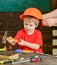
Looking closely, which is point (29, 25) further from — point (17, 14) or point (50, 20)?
point (17, 14)

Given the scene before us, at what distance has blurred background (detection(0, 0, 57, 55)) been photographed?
3.74m

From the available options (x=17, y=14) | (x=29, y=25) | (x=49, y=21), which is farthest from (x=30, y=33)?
(x=17, y=14)

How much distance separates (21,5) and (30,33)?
1.50m

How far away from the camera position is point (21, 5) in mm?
3771

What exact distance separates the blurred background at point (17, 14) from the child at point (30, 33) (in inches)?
55.7

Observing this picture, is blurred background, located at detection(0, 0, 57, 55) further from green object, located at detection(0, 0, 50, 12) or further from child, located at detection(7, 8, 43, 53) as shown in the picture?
child, located at detection(7, 8, 43, 53)

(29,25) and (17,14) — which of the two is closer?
(29,25)

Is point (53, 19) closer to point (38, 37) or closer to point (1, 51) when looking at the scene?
point (38, 37)

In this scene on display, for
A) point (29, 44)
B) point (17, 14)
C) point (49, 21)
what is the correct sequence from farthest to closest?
point (17, 14) < point (49, 21) < point (29, 44)

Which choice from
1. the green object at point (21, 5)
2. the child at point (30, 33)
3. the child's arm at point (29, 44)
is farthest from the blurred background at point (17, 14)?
the child's arm at point (29, 44)

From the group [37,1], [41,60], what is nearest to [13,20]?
[37,1]

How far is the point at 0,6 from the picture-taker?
374 cm

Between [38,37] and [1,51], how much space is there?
41 cm

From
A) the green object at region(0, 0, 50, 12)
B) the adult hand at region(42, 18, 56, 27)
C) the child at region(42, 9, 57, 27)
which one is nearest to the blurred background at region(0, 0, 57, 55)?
the green object at region(0, 0, 50, 12)
